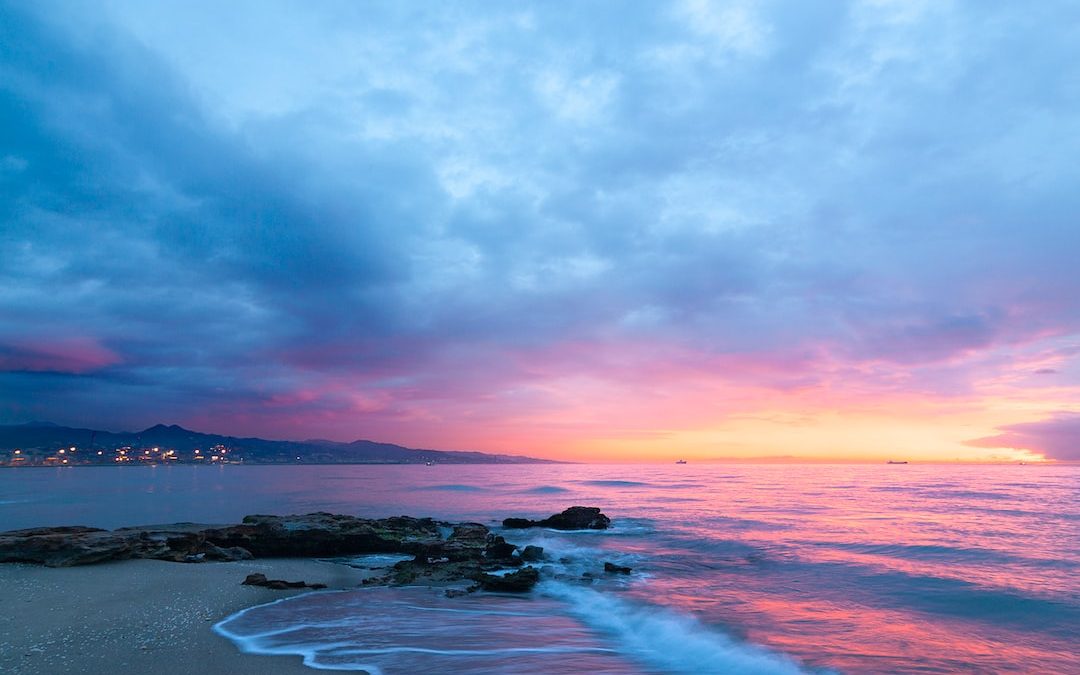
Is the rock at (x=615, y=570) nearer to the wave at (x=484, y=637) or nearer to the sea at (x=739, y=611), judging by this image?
the sea at (x=739, y=611)

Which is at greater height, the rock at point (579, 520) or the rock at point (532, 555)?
the rock at point (532, 555)

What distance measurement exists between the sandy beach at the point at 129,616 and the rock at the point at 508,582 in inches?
162

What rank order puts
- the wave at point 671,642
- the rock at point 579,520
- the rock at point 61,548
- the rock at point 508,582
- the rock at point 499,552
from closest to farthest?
the wave at point 671,642 < the rock at point 61,548 < the rock at point 508,582 < the rock at point 499,552 < the rock at point 579,520

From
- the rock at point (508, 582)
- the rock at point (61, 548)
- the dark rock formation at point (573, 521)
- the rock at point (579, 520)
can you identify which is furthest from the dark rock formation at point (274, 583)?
the rock at point (579, 520)

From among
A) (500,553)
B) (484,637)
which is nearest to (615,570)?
(500,553)

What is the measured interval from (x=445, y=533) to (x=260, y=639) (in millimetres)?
19318

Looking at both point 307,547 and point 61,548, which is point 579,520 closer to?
point 307,547

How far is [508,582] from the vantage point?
17078 mm

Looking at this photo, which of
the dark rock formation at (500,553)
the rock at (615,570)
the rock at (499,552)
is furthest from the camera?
the rock at (499,552)

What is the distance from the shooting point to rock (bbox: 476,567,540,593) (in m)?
17.0

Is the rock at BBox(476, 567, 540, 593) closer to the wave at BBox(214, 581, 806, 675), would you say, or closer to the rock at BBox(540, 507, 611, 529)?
the wave at BBox(214, 581, 806, 675)

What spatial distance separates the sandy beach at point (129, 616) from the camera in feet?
29.3

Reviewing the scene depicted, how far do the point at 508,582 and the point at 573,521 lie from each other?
61.0 feet

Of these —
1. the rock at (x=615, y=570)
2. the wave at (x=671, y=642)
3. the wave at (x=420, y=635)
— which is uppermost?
the wave at (x=420, y=635)
